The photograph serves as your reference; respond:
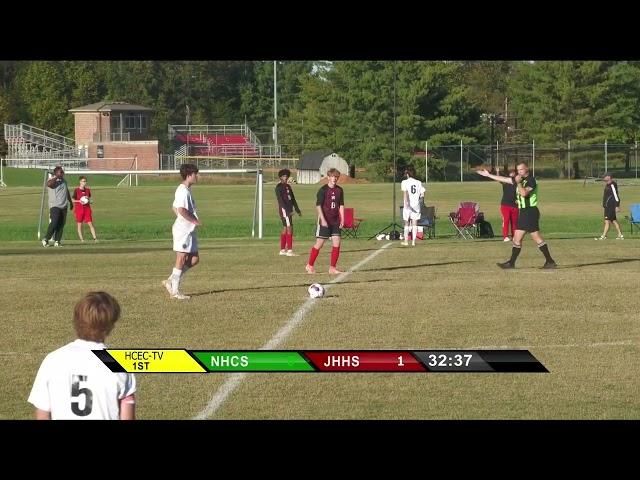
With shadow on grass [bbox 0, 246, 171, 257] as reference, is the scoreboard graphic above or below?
above

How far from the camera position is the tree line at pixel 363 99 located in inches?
3246

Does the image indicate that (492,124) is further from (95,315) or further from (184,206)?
(95,315)

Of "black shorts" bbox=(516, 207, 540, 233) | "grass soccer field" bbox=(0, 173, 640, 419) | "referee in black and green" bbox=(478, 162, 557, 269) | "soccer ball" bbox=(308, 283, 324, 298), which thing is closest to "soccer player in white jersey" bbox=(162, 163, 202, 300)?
"grass soccer field" bbox=(0, 173, 640, 419)

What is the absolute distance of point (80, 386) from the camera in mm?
5824

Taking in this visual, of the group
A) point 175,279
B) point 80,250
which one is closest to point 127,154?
point 80,250

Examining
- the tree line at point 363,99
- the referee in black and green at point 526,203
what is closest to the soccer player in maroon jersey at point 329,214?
the referee in black and green at point 526,203

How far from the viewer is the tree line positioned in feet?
270

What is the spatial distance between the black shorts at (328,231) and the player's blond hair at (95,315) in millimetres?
16049

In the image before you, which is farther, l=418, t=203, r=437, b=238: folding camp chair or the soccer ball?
l=418, t=203, r=437, b=238: folding camp chair

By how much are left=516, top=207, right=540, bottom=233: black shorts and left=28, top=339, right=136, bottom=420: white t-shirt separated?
1718 cm

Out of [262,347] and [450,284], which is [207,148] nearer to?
[450,284]

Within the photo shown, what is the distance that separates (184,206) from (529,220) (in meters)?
7.45

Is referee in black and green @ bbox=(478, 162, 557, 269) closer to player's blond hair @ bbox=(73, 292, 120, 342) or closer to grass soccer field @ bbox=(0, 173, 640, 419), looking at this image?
grass soccer field @ bbox=(0, 173, 640, 419)
